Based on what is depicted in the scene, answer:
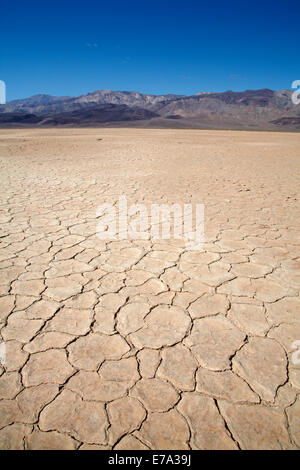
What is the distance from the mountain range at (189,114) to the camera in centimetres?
6456

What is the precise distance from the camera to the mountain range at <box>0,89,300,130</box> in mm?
64562

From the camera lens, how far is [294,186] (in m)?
5.12

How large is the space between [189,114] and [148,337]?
355ft

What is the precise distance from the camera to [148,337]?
153 cm

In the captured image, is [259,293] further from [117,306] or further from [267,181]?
[267,181]

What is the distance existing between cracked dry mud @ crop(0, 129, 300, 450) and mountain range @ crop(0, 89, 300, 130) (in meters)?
53.3

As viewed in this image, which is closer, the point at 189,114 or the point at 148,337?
the point at 148,337

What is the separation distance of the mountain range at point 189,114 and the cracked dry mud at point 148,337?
53294mm

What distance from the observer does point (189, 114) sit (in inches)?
3880

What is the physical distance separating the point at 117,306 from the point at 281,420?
41.7 inches

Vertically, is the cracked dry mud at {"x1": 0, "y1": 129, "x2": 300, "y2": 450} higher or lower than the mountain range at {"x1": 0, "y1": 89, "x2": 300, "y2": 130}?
lower

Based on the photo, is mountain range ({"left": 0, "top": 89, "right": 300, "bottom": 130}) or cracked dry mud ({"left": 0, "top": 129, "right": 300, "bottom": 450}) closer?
cracked dry mud ({"left": 0, "top": 129, "right": 300, "bottom": 450})

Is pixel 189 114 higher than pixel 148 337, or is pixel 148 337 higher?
pixel 189 114
